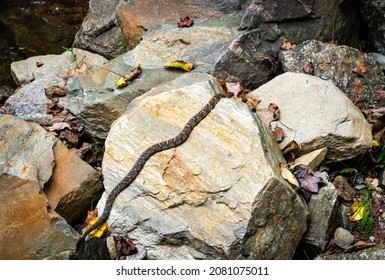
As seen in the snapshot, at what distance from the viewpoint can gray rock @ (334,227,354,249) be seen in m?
5.93

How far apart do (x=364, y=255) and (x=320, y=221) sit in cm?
58

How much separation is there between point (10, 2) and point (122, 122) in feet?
27.7

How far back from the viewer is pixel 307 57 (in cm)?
767

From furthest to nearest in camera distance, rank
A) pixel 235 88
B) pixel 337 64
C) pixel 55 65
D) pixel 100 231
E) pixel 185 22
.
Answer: pixel 55 65 → pixel 185 22 → pixel 337 64 → pixel 235 88 → pixel 100 231

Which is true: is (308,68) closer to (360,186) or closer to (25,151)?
(360,186)

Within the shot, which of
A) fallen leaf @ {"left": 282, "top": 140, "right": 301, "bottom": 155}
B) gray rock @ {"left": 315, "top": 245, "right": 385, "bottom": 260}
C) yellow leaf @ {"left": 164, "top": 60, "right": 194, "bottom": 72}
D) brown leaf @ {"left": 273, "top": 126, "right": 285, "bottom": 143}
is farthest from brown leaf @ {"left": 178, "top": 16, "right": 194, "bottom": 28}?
gray rock @ {"left": 315, "top": 245, "right": 385, "bottom": 260}

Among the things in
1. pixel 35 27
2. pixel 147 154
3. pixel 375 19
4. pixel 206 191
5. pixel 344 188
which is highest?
pixel 375 19

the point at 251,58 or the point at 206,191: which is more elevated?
the point at 251,58

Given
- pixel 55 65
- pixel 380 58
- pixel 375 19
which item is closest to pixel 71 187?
pixel 55 65

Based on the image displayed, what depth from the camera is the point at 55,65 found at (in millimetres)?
9602

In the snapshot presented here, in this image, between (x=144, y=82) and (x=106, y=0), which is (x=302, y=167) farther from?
(x=106, y=0)

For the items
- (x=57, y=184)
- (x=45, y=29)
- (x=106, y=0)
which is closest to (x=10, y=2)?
(x=45, y=29)

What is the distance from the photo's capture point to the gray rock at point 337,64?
752cm
